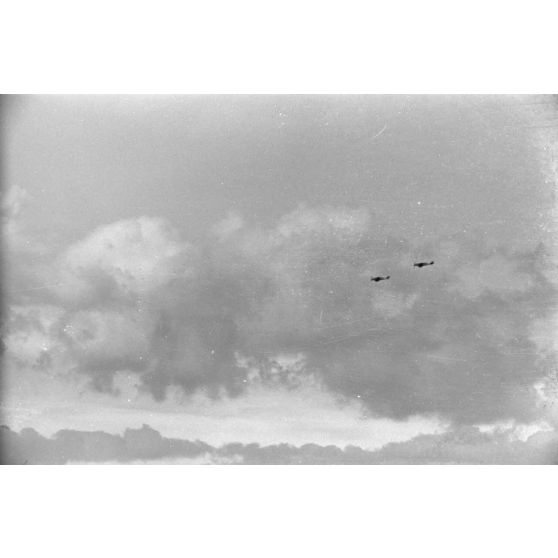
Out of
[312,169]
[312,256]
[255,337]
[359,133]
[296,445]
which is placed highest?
[359,133]

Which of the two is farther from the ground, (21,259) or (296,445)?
(21,259)

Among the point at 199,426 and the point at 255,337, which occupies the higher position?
the point at 255,337

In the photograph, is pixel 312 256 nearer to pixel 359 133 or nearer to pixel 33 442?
pixel 359 133

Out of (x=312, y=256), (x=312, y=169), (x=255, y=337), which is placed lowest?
(x=255, y=337)

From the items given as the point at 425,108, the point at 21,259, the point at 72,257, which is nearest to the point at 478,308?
the point at 425,108

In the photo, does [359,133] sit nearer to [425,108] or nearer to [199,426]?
[425,108]

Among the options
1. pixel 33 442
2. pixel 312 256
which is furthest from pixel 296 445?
pixel 33 442
